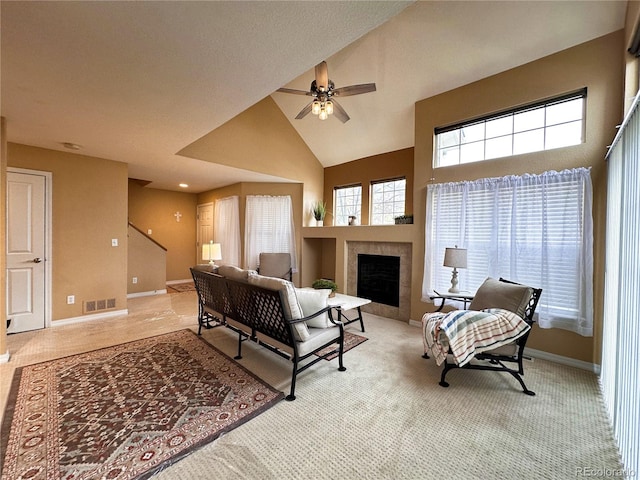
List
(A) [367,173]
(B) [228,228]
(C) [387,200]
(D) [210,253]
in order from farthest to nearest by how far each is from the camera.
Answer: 1. (B) [228,228]
2. (A) [367,173]
3. (C) [387,200]
4. (D) [210,253]

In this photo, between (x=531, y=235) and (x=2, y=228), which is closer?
(x=2, y=228)

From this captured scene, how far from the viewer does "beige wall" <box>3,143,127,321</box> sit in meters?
3.68

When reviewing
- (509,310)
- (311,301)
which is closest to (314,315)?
(311,301)

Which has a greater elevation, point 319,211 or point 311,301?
point 319,211

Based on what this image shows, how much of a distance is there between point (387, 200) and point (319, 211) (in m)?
1.52

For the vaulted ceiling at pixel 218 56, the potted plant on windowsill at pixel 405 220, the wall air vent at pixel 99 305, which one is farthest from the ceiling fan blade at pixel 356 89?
the wall air vent at pixel 99 305

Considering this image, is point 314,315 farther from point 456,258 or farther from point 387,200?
point 387,200

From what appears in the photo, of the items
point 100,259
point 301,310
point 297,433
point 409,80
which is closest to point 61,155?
point 100,259

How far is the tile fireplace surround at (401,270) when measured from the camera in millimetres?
4137

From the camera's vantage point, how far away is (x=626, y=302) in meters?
1.60

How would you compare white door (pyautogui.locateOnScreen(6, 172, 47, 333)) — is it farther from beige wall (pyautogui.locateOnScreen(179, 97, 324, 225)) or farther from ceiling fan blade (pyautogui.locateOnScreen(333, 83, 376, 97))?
ceiling fan blade (pyautogui.locateOnScreen(333, 83, 376, 97))

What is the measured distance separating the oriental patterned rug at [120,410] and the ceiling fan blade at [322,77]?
3.28 meters

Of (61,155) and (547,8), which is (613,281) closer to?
(547,8)

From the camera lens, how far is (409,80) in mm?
3717
